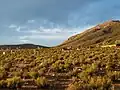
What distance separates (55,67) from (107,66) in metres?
4.69

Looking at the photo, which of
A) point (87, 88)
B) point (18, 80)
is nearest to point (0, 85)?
point (18, 80)

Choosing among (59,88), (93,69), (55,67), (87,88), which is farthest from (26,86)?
(55,67)

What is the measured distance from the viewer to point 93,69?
29016 millimetres

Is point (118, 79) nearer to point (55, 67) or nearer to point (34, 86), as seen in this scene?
point (34, 86)

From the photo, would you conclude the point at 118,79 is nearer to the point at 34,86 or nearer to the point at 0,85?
the point at 34,86

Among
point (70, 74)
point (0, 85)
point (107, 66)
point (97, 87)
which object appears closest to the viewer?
point (97, 87)

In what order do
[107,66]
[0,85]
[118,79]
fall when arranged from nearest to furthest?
[0,85]
[118,79]
[107,66]

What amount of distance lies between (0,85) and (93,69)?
8.97 metres

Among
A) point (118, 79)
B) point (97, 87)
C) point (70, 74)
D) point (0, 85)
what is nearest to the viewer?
point (97, 87)

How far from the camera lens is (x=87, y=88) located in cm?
2045

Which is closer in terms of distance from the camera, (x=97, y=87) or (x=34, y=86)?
(x=97, y=87)

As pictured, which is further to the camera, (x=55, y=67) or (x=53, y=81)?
(x=55, y=67)

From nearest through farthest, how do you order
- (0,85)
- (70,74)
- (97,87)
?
(97,87)
(0,85)
(70,74)

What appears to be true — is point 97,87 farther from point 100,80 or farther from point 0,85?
point 0,85
